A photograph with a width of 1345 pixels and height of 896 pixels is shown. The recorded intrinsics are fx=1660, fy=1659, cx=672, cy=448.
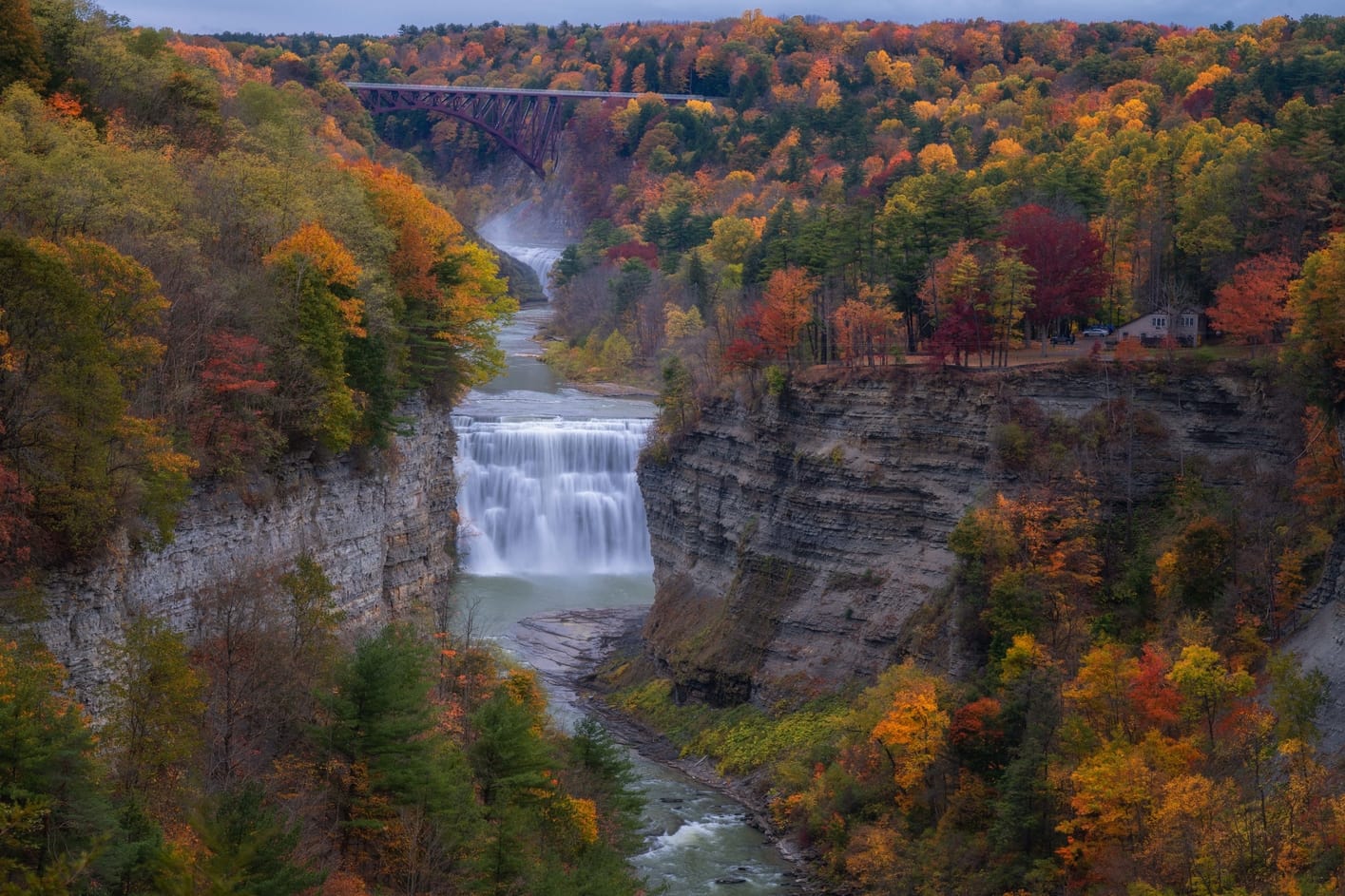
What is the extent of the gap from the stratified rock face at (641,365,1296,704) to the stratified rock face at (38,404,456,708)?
12.3m

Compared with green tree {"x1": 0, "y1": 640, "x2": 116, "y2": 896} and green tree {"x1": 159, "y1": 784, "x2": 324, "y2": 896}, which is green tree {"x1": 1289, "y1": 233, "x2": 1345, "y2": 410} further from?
green tree {"x1": 0, "y1": 640, "x2": 116, "y2": 896}

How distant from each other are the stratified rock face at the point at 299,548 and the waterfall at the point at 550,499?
23761 mm

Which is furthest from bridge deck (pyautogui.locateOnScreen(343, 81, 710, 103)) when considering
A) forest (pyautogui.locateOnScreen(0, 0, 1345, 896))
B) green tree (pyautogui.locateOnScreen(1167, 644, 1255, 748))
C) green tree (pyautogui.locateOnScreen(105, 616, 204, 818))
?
green tree (pyautogui.locateOnScreen(105, 616, 204, 818))

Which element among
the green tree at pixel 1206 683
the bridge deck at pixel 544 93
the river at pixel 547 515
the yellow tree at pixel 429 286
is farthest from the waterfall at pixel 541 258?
the green tree at pixel 1206 683

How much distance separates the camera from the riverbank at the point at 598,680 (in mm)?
51000

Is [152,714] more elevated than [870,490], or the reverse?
[152,714]

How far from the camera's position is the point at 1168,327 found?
5703 centimetres

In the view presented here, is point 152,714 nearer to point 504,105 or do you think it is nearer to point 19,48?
point 19,48

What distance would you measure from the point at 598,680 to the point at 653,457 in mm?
10092

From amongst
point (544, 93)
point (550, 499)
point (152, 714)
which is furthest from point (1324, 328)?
point (544, 93)

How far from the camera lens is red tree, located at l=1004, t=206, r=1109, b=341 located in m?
59.6

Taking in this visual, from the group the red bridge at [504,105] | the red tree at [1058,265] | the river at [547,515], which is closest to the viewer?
the red tree at [1058,265]

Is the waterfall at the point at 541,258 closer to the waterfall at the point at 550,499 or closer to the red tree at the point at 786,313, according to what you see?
the waterfall at the point at 550,499

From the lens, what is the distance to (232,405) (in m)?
38.2
